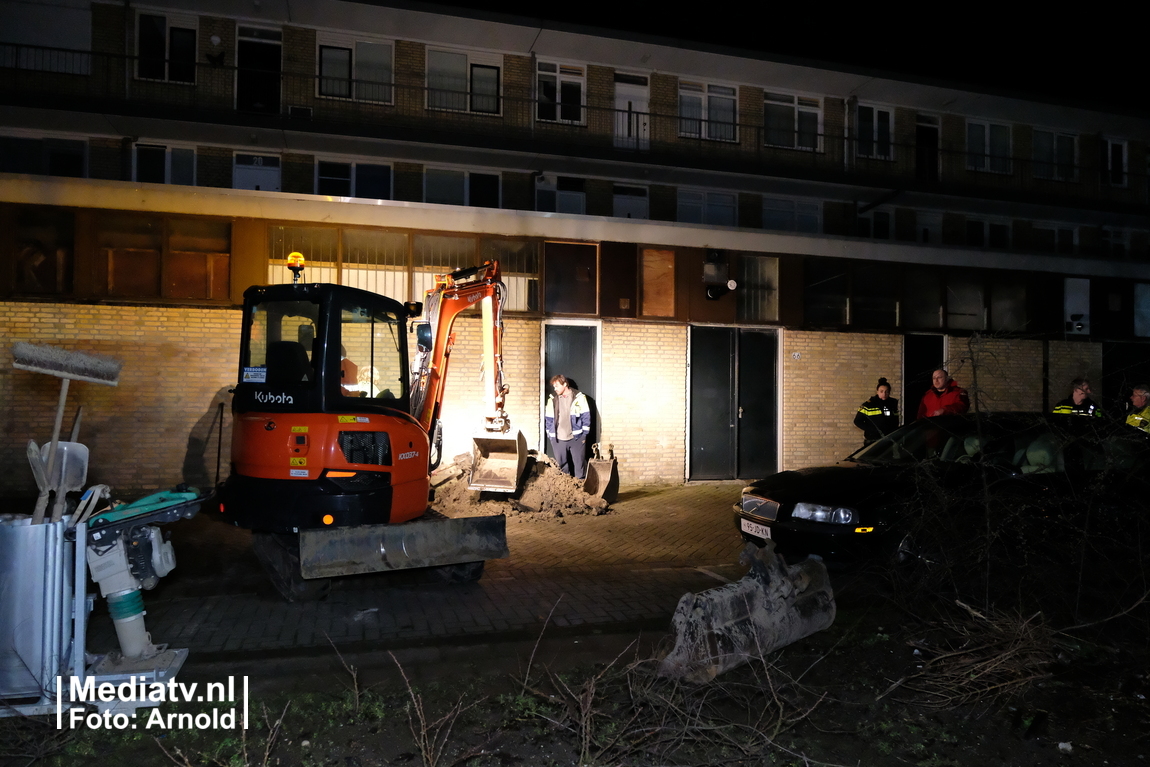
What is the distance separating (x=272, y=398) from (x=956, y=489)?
583 cm

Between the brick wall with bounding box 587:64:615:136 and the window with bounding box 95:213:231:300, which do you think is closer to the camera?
the window with bounding box 95:213:231:300

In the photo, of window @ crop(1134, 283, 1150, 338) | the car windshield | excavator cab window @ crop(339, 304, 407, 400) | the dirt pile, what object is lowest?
the dirt pile

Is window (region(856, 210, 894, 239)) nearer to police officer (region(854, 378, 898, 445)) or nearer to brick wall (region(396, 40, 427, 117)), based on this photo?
police officer (region(854, 378, 898, 445))

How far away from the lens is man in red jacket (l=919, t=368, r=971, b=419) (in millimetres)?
9406

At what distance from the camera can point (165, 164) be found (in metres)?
13.8

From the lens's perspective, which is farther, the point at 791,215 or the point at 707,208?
the point at 791,215

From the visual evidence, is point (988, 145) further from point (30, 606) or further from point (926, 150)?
point (30, 606)

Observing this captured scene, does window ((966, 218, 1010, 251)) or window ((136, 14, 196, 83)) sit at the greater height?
window ((136, 14, 196, 83))

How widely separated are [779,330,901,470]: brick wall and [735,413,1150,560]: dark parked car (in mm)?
7305

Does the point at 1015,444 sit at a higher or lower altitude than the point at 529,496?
higher

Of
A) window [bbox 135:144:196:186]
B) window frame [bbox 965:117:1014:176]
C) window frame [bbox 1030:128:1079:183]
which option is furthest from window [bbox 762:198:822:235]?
window [bbox 135:144:196:186]

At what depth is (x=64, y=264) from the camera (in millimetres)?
11242

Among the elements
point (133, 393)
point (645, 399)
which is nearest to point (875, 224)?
point (645, 399)

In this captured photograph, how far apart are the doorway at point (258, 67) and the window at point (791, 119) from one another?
11.5 m
